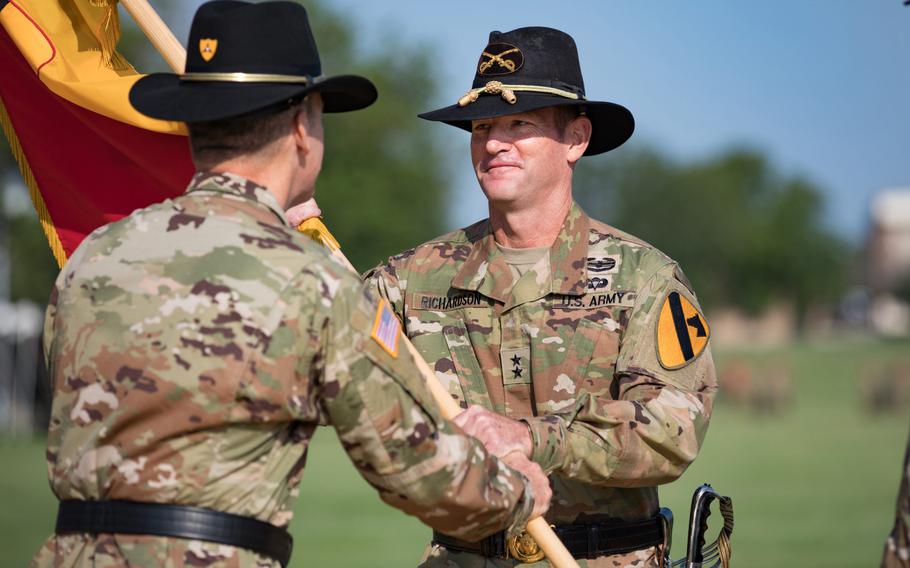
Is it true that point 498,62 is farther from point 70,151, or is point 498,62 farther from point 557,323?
point 70,151

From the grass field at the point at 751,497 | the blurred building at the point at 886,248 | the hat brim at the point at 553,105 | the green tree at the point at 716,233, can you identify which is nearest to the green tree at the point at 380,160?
the grass field at the point at 751,497

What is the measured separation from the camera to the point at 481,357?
516 centimetres

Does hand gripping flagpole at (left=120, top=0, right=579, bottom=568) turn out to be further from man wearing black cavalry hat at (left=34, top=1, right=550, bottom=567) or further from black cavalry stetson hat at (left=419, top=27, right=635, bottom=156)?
black cavalry stetson hat at (left=419, top=27, right=635, bottom=156)

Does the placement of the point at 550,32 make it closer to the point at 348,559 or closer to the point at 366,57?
the point at 348,559

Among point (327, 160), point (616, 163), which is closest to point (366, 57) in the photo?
point (327, 160)

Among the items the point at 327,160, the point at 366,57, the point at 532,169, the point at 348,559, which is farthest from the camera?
the point at 366,57

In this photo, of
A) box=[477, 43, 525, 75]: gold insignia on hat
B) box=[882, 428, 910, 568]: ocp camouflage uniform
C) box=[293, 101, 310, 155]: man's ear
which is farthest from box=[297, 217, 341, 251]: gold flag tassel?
box=[882, 428, 910, 568]: ocp camouflage uniform

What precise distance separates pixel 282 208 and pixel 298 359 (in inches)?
21.0

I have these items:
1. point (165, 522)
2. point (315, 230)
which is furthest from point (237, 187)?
point (315, 230)

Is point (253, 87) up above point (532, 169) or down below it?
above

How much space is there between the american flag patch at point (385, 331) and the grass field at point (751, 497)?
12.3m

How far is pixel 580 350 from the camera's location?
5.04 metres

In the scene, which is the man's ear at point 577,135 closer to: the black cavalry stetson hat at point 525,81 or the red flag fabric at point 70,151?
the black cavalry stetson hat at point 525,81

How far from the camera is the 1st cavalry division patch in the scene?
4.86 metres
